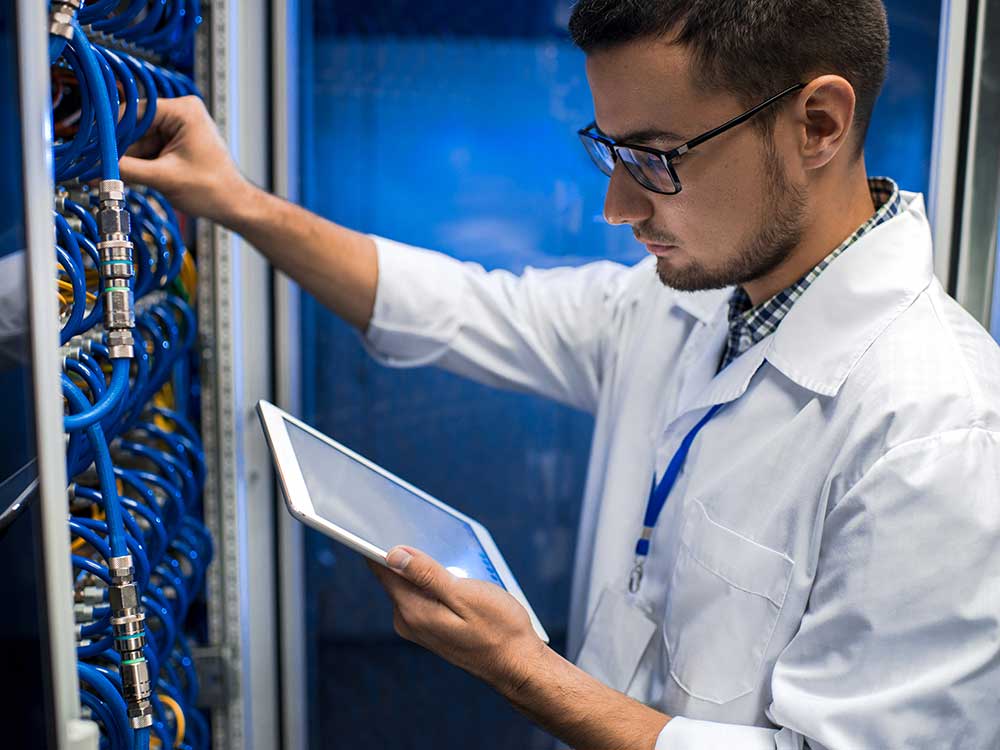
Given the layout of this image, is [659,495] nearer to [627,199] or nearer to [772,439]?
[772,439]

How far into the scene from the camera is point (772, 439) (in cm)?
103

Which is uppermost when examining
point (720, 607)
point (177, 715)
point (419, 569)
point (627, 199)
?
point (627, 199)

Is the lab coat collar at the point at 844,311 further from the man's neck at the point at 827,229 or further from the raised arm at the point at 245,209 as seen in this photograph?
the raised arm at the point at 245,209

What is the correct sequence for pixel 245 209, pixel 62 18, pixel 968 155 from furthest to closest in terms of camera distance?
pixel 968 155 → pixel 245 209 → pixel 62 18

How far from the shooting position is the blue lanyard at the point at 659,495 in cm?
114

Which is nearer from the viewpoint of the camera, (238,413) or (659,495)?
(659,495)

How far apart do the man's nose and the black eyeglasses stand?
2cm

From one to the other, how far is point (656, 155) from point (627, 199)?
89mm

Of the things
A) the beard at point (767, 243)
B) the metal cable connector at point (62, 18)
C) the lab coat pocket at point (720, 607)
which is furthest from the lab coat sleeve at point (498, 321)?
the metal cable connector at point (62, 18)

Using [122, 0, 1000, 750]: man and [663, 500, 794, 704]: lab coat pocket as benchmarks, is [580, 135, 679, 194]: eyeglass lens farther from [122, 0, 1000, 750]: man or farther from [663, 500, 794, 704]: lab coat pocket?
[663, 500, 794, 704]: lab coat pocket

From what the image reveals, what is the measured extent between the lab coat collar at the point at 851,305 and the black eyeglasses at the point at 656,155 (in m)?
0.22

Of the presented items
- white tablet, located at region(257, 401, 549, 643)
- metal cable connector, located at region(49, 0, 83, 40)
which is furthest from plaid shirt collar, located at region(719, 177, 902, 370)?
metal cable connector, located at region(49, 0, 83, 40)

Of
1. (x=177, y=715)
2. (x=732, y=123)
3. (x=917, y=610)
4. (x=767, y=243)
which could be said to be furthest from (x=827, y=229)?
(x=177, y=715)

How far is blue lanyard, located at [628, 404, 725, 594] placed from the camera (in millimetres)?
1143
